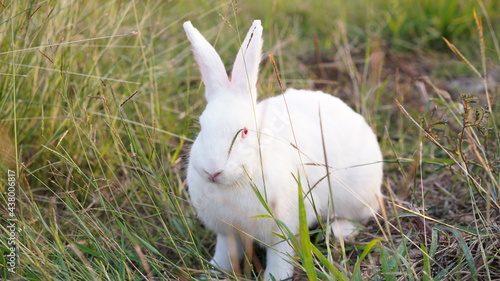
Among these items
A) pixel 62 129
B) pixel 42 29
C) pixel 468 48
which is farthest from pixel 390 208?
pixel 468 48

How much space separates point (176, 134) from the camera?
374 cm

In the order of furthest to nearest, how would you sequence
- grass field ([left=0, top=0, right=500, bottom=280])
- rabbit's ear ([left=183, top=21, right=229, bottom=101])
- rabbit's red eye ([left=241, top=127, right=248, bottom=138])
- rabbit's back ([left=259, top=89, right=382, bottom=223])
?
1. rabbit's back ([left=259, top=89, right=382, bottom=223])
2. rabbit's ear ([left=183, top=21, right=229, bottom=101])
3. rabbit's red eye ([left=241, top=127, right=248, bottom=138])
4. grass field ([left=0, top=0, right=500, bottom=280])

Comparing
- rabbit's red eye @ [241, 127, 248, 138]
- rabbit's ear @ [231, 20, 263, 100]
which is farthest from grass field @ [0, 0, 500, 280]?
rabbit's red eye @ [241, 127, 248, 138]

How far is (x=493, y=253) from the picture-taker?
91.8 inches

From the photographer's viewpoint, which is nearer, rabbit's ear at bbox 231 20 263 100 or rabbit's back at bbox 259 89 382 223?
rabbit's ear at bbox 231 20 263 100

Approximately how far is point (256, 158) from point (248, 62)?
1.40 feet

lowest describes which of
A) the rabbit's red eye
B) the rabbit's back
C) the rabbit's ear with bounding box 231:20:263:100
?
the rabbit's back

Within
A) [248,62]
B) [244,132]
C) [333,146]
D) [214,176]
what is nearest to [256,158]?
[244,132]

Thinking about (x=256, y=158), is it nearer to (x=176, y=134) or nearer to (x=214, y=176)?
(x=214, y=176)

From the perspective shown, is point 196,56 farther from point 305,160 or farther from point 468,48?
point 468,48

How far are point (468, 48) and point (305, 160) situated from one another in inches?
120

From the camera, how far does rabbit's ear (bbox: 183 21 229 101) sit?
8.91ft

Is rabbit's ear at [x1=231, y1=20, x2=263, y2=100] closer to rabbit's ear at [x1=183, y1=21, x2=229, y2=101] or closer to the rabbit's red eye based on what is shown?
rabbit's ear at [x1=183, y1=21, x2=229, y2=101]

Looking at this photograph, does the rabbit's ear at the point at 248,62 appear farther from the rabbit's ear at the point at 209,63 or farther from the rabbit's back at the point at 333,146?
the rabbit's back at the point at 333,146
